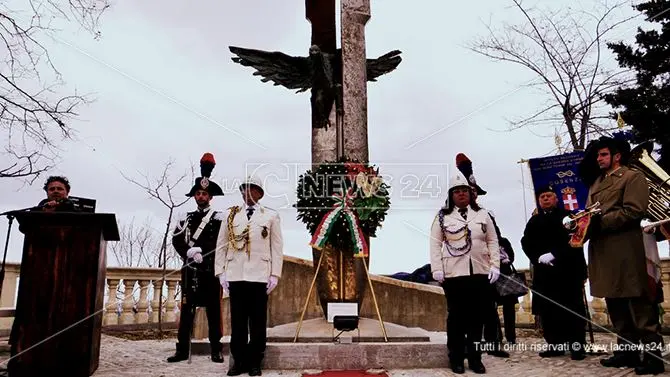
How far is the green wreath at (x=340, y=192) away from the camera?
20.5ft

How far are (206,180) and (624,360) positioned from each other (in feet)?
15.1

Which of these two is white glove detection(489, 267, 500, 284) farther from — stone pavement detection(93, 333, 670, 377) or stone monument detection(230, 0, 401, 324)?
stone monument detection(230, 0, 401, 324)

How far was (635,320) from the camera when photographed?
4.68 meters

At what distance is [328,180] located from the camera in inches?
253

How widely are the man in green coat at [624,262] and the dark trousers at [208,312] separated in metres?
3.76

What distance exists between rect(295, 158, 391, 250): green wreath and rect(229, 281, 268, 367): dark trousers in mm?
1483

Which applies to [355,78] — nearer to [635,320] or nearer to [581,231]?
[581,231]

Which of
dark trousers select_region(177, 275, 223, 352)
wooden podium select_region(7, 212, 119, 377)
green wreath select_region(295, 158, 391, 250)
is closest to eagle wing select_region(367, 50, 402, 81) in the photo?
green wreath select_region(295, 158, 391, 250)

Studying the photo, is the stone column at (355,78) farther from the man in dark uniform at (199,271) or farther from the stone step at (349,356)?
the stone step at (349,356)

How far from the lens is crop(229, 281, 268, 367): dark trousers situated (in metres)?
4.81

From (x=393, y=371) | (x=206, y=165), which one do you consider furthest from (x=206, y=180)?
(x=393, y=371)

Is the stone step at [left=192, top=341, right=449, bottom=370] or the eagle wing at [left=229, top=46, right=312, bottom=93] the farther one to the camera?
the eagle wing at [left=229, top=46, right=312, bottom=93]

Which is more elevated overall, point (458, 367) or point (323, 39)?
point (323, 39)

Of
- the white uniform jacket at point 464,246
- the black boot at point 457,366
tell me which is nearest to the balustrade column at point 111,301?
the white uniform jacket at point 464,246
